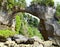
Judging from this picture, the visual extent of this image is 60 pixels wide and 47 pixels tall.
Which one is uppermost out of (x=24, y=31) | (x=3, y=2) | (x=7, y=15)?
(x=3, y=2)

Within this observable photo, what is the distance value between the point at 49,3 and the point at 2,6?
2.98 meters

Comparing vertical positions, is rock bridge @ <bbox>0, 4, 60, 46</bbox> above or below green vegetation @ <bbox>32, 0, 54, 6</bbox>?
below

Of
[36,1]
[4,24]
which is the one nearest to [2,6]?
[4,24]

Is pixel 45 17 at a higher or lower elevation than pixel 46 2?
lower

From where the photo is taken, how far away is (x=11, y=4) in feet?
36.4

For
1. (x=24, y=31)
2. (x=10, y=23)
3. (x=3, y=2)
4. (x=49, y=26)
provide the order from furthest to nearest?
(x=24, y=31)
(x=10, y=23)
(x=3, y=2)
(x=49, y=26)

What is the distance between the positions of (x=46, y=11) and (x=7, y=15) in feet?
8.67

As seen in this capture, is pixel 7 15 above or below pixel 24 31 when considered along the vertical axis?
above

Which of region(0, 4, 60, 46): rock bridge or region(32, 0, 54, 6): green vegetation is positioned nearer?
region(0, 4, 60, 46): rock bridge

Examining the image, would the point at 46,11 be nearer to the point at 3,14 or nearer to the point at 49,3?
the point at 49,3

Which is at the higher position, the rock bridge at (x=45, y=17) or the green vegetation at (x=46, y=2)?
the green vegetation at (x=46, y=2)

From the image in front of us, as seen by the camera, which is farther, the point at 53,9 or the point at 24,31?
the point at 24,31

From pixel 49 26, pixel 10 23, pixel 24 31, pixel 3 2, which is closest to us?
pixel 49 26

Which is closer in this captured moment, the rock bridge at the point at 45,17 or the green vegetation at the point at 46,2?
the rock bridge at the point at 45,17
